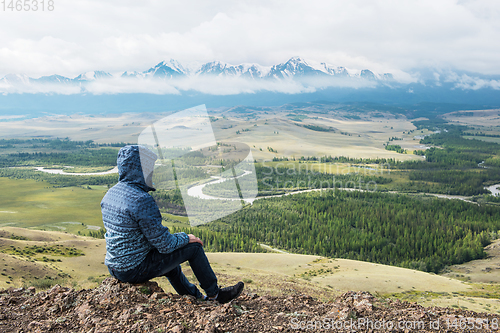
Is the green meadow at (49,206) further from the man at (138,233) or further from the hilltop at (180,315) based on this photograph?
the man at (138,233)

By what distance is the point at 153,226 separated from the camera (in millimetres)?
4906

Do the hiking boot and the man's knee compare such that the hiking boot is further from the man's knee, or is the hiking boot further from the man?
the man's knee

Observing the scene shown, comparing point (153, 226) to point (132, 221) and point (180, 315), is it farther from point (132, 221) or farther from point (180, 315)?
point (180, 315)

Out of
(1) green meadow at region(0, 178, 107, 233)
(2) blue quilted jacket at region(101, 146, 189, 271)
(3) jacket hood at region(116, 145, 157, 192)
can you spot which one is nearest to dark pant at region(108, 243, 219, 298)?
(2) blue quilted jacket at region(101, 146, 189, 271)

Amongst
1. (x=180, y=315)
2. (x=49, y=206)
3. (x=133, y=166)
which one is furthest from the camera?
(x=49, y=206)

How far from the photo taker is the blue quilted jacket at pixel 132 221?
16.0ft

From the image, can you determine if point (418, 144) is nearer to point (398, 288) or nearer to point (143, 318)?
point (398, 288)

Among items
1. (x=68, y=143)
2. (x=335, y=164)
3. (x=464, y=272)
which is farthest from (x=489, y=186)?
(x=68, y=143)

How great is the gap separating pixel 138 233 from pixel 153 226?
34cm

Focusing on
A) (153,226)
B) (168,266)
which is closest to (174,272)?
(168,266)

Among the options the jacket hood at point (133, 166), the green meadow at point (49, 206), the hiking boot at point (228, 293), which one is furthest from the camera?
the green meadow at point (49, 206)

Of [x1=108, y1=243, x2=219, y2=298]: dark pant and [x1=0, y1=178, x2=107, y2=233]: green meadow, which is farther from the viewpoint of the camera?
[x1=0, y1=178, x2=107, y2=233]: green meadow

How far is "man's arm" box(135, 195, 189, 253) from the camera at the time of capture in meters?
4.84

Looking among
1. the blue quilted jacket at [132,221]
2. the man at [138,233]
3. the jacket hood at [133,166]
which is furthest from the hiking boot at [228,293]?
the jacket hood at [133,166]
